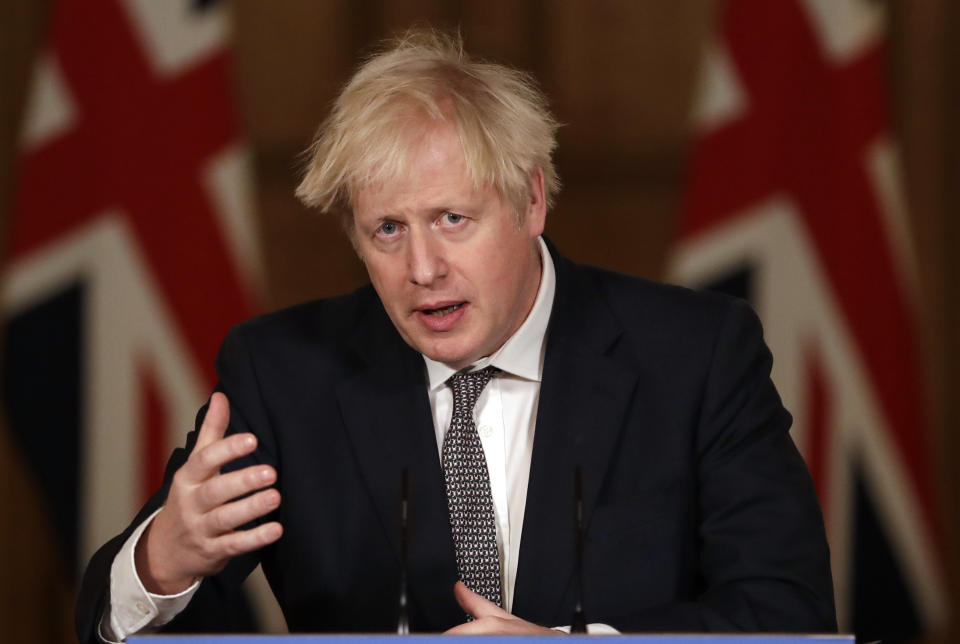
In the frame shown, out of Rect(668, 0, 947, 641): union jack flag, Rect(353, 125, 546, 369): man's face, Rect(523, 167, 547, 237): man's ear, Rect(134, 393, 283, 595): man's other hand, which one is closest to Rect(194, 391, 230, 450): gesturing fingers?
Rect(134, 393, 283, 595): man's other hand

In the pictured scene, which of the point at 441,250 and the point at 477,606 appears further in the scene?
the point at 441,250

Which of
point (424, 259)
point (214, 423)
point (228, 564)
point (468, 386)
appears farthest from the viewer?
point (468, 386)

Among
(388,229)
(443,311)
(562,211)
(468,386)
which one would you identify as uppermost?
(562,211)

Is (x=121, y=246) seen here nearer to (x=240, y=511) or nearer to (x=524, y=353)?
(x=524, y=353)

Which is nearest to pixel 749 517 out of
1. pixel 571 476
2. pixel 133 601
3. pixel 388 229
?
pixel 571 476

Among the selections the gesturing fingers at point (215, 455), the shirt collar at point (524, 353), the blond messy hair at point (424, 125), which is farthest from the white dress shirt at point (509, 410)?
the gesturing fingers at point (215, 455)

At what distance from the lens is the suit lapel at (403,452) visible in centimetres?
184

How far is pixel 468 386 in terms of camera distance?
6.42ft

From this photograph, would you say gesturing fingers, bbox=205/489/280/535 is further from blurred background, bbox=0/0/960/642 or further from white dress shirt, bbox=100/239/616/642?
→ blurred background, bbox=0/0/960/642

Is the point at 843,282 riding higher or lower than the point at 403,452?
higher

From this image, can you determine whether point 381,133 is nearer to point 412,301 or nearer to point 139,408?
point 412,301

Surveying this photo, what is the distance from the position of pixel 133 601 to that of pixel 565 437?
670 millimetres

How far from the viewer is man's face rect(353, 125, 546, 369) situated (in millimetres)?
1750

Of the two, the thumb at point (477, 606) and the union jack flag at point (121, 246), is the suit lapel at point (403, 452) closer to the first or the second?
the thumb at point (477, 606)
